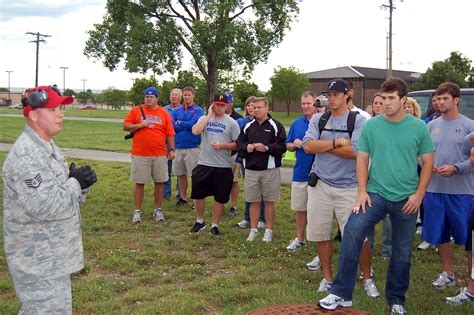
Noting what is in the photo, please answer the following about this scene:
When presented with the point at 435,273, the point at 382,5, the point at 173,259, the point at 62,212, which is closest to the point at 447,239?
the point at 435,273

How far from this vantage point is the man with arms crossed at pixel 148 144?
26.5 feet

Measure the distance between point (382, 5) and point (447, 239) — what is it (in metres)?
37.5

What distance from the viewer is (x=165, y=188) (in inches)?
393

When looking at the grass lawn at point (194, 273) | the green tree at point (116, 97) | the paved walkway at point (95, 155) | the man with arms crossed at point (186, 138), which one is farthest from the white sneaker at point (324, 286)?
the green tree at point (116, 97)

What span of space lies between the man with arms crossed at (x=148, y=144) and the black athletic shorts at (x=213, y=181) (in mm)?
1012

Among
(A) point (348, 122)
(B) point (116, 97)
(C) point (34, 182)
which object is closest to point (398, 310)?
(A) point (348, 122)

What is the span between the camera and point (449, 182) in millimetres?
5211

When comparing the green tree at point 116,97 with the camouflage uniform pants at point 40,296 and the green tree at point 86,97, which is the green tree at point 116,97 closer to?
the green tree at point 86,97

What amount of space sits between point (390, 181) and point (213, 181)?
3.44 meters

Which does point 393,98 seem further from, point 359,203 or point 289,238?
point 289,238

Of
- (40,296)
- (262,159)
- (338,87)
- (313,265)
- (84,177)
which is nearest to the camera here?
(40,296)

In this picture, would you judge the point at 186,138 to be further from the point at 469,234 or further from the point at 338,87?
the point at 469,234

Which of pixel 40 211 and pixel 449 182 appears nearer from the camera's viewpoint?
pixel 40 211

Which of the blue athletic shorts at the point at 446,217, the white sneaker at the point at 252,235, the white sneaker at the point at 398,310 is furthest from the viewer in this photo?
the white sneaker at the point at 252,235
